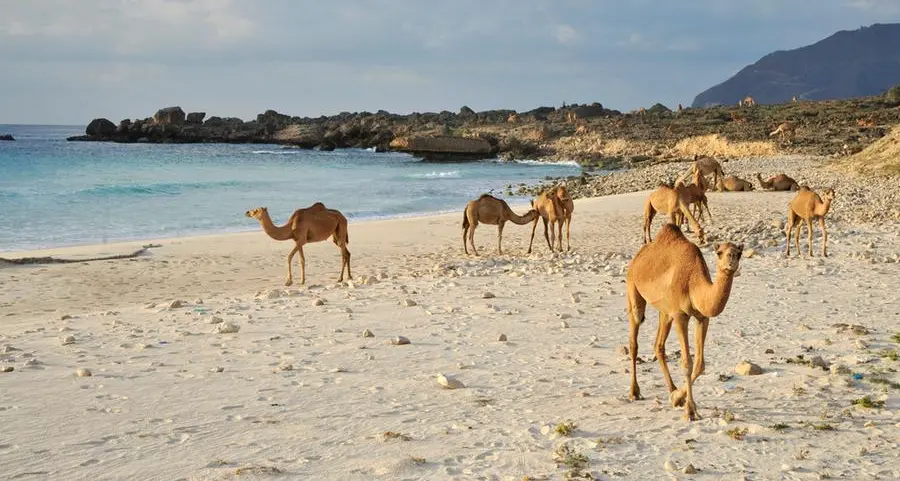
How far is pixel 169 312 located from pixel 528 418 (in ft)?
19.1

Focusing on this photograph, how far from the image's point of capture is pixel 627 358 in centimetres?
781

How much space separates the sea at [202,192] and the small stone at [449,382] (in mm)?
17493

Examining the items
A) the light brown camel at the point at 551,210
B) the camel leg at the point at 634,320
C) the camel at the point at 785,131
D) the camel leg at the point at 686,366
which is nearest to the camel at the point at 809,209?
the light brown camel at the point at 551,210

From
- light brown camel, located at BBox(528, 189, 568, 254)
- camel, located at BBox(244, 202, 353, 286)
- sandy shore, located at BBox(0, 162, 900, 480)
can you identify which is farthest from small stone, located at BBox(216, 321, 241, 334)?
light brown camel, located at BBox(528, 189, 568, 254)

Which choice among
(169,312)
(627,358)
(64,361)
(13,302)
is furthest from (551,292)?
(13,302)

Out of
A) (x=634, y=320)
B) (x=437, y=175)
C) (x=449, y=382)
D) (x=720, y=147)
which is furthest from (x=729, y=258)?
(x=720, y=147)

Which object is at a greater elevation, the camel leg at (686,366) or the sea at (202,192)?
the camel leg at (686,366)

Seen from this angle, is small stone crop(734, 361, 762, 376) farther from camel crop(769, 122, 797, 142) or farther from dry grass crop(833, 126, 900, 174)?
camel crop(769, 122, 797, 142)

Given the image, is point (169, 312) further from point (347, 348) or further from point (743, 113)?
point (743, 113)

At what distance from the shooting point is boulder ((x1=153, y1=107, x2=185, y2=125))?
12319 centimetres

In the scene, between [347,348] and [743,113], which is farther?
[743,113]

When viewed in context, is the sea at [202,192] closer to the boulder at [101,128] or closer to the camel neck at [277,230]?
the camel neck at [277,230]

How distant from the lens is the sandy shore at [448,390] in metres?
5.22

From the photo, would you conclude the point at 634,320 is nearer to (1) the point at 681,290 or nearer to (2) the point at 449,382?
(1) the point at 681,290
